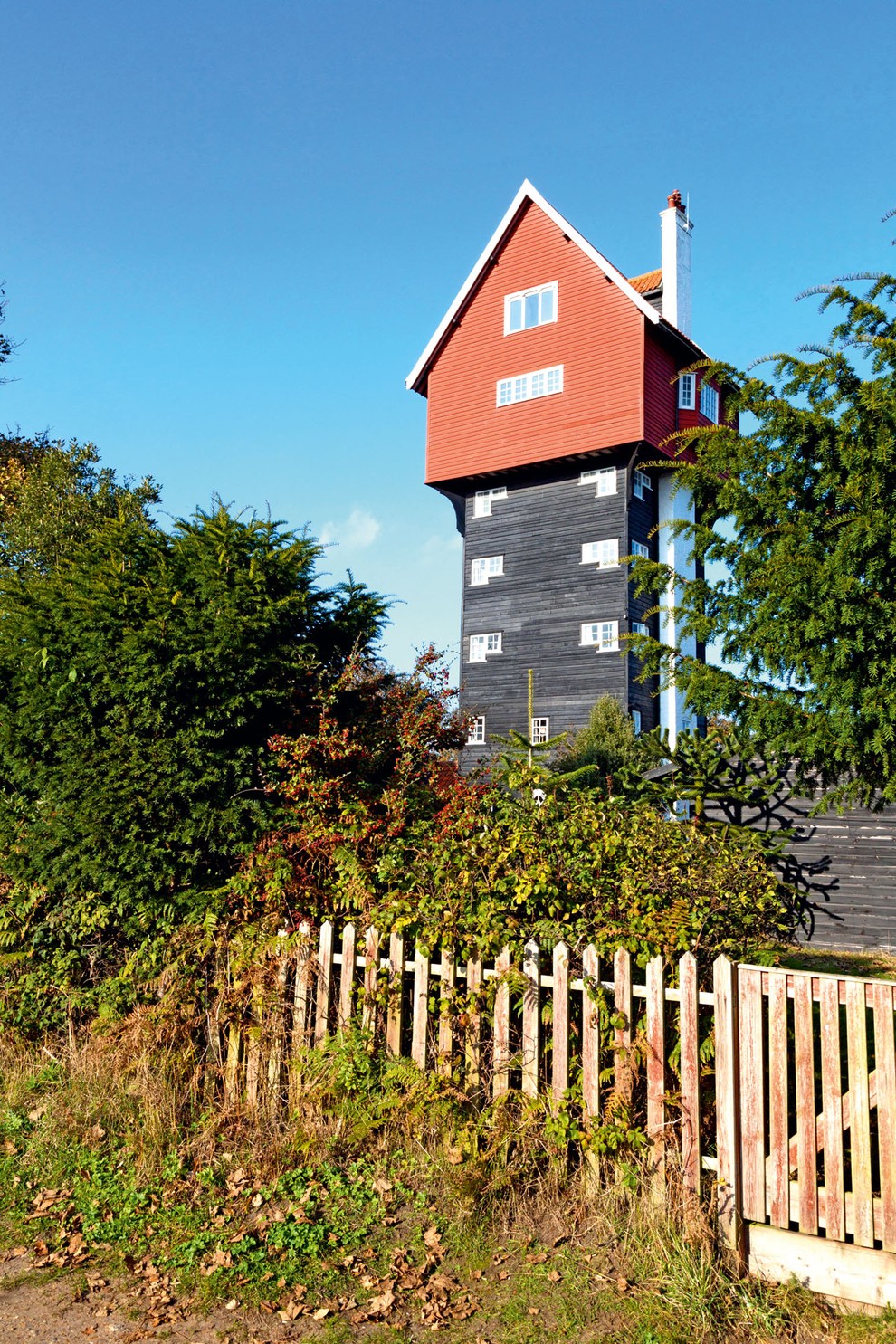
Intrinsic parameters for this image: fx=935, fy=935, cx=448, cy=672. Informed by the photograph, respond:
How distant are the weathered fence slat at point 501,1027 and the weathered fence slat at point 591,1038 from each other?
0.50m

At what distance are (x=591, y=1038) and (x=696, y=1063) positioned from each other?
0.60 metres

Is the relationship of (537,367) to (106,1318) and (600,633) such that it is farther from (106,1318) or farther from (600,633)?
(106,1318)

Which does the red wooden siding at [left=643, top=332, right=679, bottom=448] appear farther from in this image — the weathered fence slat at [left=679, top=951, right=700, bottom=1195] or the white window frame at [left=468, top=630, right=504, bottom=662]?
the weathered fence slat at [left=679, top=951, right=700, bottom=1195]

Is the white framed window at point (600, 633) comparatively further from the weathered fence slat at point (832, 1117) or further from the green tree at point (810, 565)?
the weathered fence slat at point (832, 1117)

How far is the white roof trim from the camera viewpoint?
29469 mm

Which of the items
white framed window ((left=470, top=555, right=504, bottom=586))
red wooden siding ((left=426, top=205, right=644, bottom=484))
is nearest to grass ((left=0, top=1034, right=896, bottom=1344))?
red wooden siding ((left=426, top=205, right=644, bottom=484))

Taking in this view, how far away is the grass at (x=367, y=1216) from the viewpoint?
4449mm

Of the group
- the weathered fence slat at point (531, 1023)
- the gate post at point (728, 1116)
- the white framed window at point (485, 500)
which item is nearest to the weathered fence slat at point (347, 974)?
the weathered fence slat at point (531, 1023)

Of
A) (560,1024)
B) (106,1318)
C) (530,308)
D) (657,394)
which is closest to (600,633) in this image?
(657,394)

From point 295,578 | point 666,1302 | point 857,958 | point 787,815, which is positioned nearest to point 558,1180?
point 666,1302

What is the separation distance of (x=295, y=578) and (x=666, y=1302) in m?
5.80

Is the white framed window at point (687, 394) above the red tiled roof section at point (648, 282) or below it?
below

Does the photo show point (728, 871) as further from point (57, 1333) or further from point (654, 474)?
point (654, 474)

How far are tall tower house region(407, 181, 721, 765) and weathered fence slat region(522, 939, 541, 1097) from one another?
2415 centimetres
